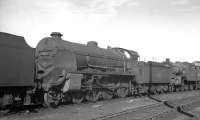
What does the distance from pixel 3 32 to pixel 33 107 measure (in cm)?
406

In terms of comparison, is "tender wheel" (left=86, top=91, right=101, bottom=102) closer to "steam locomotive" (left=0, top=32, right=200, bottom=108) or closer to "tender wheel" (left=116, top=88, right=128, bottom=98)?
"steam locomotive" (left=0, top=32, right=200, bottom=108)

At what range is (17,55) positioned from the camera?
33.0ft

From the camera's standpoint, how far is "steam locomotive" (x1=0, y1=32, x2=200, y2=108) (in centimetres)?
998

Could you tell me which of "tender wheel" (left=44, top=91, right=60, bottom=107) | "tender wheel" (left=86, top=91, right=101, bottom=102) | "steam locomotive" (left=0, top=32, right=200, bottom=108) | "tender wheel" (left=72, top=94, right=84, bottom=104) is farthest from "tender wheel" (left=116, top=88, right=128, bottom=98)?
"tender wheel" (left=44, top=91, right=60, bottom=107)

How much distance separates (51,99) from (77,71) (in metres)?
2.13

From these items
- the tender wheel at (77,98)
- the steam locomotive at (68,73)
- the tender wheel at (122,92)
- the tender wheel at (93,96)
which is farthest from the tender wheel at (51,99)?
the tender wheel at (122,92)

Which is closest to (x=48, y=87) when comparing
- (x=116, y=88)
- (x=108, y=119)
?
(x=108, y=119)

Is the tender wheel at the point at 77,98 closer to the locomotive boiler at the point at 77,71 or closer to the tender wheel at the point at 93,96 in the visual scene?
the locomotive boiler at the point at 77,71

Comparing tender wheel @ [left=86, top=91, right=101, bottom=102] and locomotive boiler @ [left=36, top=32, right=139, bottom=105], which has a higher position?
locomotive boiler @ [left=36, top=32, right=139, bottom=105]

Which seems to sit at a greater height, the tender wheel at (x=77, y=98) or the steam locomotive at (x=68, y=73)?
the steam locomotive at (x=68, y=73)

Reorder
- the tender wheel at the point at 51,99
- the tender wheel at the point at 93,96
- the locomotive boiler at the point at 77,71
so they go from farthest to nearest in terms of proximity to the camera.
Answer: the tender wheel at the point at 93,96 → the locomotive boiler at the point at 77,71 → the tender wheel at the point at 51,99

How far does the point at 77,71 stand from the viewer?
1340 cm

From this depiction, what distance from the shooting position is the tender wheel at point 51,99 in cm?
1194

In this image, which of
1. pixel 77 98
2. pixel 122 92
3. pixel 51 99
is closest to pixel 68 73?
pixel 51 99
